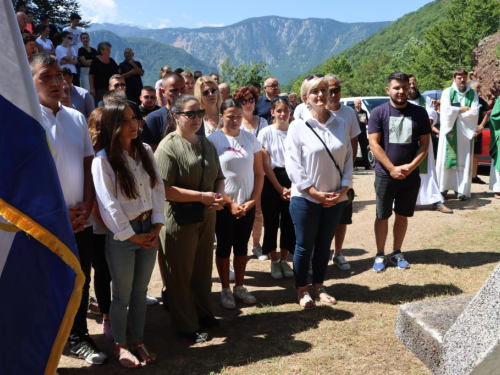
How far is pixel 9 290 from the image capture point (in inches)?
67.7

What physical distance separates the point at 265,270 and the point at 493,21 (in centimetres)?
4986

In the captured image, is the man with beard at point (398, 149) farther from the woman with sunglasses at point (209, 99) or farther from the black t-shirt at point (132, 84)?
the black t-shirt at point (132, 84)

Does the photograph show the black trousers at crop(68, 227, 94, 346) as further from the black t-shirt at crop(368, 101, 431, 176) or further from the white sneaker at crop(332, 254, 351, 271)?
the black t-shirt at crop(368, 101, 431, 176)

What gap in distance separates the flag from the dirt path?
1.94m

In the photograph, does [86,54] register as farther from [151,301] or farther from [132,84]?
[151,301]

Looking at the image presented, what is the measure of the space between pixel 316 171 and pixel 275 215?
123 cm

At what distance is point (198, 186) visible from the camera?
3.92 m

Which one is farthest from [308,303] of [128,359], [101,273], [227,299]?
[101,273]

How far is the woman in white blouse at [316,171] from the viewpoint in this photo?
4.34m

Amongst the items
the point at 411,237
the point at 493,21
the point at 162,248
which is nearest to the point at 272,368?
Result: the point at 162,248

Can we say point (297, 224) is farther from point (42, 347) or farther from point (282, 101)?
point (42, 347)

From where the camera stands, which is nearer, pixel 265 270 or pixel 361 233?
pixel 265 270

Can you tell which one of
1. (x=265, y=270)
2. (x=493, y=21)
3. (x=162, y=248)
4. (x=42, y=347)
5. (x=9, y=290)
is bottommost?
(x=265, y=270)

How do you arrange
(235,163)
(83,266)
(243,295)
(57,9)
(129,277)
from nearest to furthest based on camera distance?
1. (129,277)
2. (83,266)
3. (235,163)
4. (243,295)
5. (57,9)
